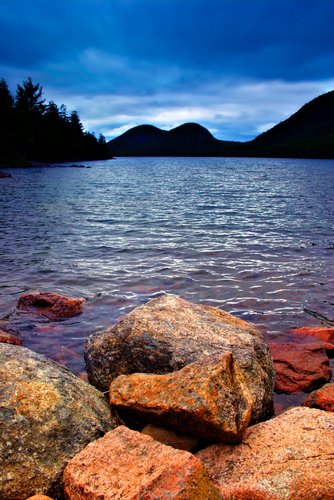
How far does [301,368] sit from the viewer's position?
8.03 m

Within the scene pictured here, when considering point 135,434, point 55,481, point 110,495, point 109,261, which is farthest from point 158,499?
point 109,261

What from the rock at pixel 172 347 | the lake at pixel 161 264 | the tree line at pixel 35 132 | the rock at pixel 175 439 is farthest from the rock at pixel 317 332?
the tree line at pixel 35 132

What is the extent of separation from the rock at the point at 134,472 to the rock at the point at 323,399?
2.81 m

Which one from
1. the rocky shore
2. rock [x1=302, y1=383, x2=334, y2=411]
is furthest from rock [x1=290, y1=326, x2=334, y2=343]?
the rocky shore

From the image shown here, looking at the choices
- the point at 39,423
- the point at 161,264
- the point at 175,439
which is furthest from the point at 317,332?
the point at 161,264

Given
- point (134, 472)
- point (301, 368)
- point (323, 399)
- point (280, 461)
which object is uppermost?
point (134, 472)

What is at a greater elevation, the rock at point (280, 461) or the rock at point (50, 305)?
the rock at point (280, 461)

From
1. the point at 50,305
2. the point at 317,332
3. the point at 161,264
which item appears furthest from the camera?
the point at 161,264

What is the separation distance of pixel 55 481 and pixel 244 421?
6.91ft

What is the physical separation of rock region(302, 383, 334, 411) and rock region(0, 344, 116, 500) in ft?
9.87

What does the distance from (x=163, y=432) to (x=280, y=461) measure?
1.37 metres

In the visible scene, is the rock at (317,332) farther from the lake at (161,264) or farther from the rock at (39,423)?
the rock at (39,423)

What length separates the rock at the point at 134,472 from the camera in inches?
141

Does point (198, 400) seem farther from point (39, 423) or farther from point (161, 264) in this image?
point (161, 264)
